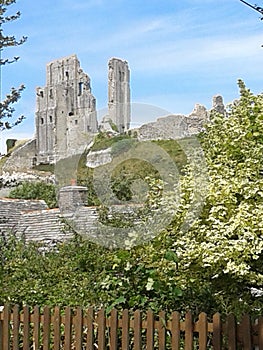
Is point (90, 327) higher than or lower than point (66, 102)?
lower

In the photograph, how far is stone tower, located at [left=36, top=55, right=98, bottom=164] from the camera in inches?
2185

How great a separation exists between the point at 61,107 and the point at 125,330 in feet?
186

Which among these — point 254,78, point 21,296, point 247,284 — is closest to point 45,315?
point 21,296

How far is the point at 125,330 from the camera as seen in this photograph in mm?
4438

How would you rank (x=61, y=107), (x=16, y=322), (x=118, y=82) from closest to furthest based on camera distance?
(x=16, y=322) < (x=118, y=82) < (x=61, y=107)

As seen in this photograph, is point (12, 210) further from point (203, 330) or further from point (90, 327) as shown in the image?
point (203, 330)

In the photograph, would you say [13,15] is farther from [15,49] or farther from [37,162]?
[37,162]

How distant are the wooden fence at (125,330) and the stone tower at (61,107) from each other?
47085 millimetres

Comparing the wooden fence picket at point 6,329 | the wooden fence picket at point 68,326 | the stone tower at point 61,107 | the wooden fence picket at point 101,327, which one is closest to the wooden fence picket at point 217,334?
the wooden fence picket at point 101,327

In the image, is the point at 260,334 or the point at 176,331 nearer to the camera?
the point at 260,334

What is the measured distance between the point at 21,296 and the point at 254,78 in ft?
13.9

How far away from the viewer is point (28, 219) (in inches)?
523

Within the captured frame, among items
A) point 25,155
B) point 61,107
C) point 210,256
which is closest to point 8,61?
point 210,256

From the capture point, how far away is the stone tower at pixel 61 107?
55.5m
